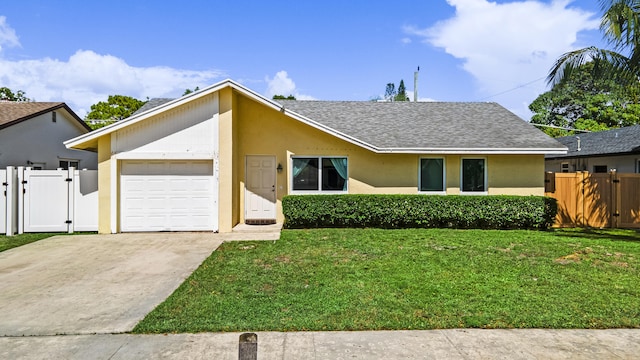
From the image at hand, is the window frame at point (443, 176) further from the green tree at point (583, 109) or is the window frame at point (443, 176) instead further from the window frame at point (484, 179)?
the green tree at point (583, 109)

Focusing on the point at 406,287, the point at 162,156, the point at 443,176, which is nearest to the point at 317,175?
the point at 443,176

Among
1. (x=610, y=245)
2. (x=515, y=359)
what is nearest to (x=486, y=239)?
(x=610, y=245)

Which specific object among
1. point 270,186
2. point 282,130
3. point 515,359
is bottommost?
point 515,359

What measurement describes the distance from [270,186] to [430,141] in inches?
229

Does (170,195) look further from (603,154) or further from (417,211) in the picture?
(603,154)

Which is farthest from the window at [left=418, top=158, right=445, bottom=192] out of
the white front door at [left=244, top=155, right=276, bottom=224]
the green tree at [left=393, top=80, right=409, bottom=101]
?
the green tree at [left=393, top=80, right=409, bottom=101]

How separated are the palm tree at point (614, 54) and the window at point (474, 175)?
3.81m

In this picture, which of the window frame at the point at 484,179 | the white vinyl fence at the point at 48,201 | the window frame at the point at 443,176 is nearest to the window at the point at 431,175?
the window frame at the point at 443,176

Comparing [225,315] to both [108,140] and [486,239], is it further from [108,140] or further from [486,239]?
[108,140]

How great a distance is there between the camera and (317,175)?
1294 centimetres

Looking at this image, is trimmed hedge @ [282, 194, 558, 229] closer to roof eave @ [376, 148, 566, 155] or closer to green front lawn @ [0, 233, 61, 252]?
roof eave @ [376, 148, 566, 155]

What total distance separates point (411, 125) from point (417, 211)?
4082mm

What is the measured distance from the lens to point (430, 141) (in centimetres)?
1317

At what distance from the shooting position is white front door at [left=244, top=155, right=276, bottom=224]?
1302 centimetres
